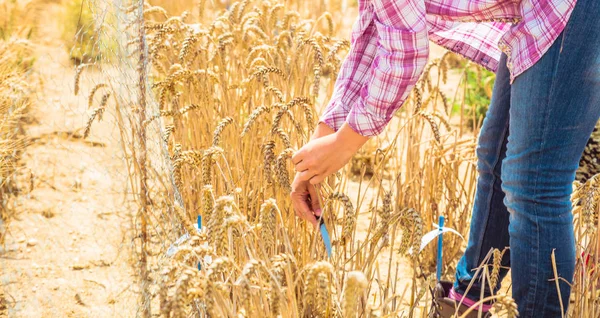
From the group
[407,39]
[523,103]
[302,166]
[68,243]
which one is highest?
[407,39]

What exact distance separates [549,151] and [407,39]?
340 millimetres

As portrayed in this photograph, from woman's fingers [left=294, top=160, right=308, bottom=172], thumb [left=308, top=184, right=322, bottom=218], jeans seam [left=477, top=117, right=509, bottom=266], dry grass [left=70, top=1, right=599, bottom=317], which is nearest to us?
dry grass [left=70, top=1, right=599, bottom=317]

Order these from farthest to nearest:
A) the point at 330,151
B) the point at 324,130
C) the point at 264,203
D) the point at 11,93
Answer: the point at 11,93 → the point at 324,130 → the point at 330,151 → the point at 264,203

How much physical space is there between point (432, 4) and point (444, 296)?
836mm

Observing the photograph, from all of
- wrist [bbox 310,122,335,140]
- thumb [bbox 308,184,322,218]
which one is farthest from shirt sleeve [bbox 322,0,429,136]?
thumb [bbox 308,184,322,218]

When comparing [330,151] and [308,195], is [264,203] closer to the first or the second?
[330,151]

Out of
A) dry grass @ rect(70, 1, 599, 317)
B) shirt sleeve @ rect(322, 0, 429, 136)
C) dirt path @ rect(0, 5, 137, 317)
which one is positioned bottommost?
dirt path @ rect(0, 5, 137, 317)

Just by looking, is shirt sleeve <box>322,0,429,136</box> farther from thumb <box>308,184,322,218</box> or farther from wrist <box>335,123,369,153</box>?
thumb <box>308,184,322,218</box>

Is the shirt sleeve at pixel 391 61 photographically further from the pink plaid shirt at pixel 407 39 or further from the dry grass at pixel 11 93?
the dry grass at pixel 11 93

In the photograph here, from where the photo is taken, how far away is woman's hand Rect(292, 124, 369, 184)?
4.10 feet

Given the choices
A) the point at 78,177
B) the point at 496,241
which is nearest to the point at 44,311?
the point at 78,177

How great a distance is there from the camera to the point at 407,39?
1.19 metres

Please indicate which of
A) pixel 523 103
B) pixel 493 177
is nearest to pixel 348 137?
pixel 523 103

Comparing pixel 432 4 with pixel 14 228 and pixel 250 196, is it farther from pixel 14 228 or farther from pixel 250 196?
pixel 14 228
